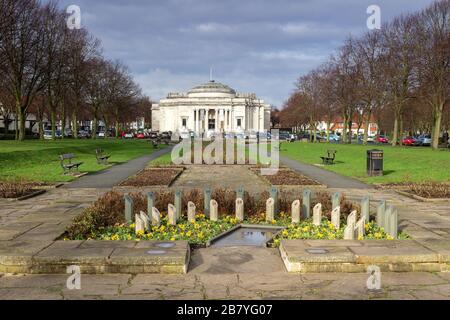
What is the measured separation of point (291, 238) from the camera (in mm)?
8820

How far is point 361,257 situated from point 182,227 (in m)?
3.81

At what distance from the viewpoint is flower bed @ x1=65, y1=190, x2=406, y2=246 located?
884cm

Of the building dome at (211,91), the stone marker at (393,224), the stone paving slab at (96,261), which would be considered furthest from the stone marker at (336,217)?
the building dome at (211,91)

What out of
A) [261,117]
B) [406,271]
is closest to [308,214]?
[406,271]

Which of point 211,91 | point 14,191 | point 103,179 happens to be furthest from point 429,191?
point 211,91

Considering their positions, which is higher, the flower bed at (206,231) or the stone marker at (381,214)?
the stone marker at (381,214)

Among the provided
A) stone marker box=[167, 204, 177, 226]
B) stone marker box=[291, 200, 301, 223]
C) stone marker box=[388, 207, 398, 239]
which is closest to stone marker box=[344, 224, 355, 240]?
stone marker box=[388, 207, 398, 239]

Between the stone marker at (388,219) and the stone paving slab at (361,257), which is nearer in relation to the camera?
the stone paving slab at (361,257)

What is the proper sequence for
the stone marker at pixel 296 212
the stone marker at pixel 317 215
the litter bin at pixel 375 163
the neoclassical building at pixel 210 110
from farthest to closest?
the neoclassical building at pixel 210 110 → the litter bin at pixel 375 163 → the stone marker at pixel 296 212 → the stone marker at pixel 317 215

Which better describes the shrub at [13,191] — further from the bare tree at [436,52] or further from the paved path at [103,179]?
the bare tree at [436,52]

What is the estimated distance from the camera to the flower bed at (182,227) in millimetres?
8844

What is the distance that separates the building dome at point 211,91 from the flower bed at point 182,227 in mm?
120775

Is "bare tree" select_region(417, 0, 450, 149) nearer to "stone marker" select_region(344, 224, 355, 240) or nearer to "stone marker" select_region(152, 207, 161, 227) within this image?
"stone marker" select_region(344, 224, 355, 240)
